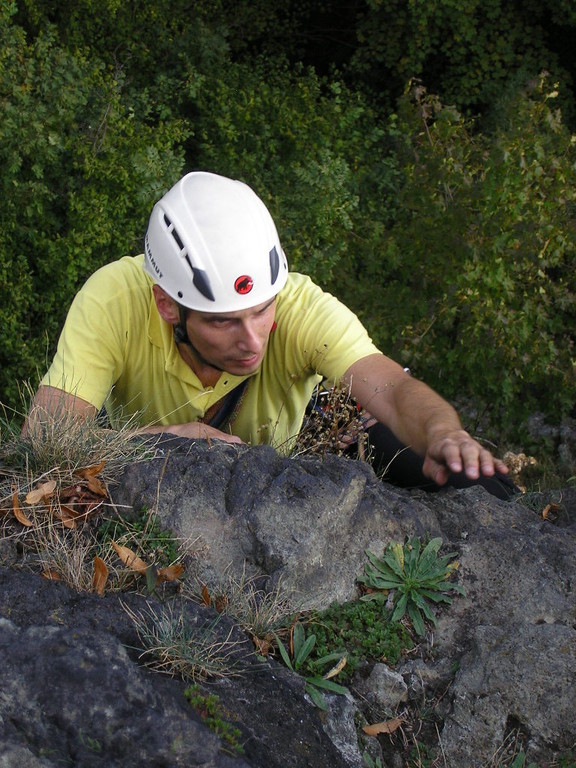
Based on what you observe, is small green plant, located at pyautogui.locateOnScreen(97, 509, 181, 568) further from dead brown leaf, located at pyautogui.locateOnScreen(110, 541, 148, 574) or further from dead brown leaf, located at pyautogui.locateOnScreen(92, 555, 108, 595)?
dead brown leaf, located at pyautogui.locateOnScreen(92, 555, 108, 595)

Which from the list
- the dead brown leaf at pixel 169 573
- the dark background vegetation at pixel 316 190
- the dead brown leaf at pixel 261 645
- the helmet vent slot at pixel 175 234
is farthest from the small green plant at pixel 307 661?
the dark background vegetation at pixel 316 190

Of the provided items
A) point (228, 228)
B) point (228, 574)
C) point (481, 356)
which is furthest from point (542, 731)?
point (481, 356)

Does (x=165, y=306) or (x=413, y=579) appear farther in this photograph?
(x=165, y=306)

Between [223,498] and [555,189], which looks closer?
[223,498]

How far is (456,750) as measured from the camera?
264 centimetres

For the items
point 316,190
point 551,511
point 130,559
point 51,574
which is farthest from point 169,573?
point 316,190

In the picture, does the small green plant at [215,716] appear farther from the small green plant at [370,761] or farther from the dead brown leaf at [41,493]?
the dead brown leaf at [41,493]

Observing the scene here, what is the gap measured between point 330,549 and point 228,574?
35 cm

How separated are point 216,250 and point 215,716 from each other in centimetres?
197

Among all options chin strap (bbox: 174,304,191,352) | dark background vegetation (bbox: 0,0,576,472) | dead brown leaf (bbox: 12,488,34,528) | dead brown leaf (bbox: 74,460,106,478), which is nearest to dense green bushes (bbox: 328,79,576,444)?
dark background vegetation (bbox: 0,0,576,472)

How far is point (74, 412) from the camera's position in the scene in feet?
11.0

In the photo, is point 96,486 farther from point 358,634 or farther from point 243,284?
point 243,284

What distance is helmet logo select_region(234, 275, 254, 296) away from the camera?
3.64 meters

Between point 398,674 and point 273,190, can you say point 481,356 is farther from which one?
point 398,674
